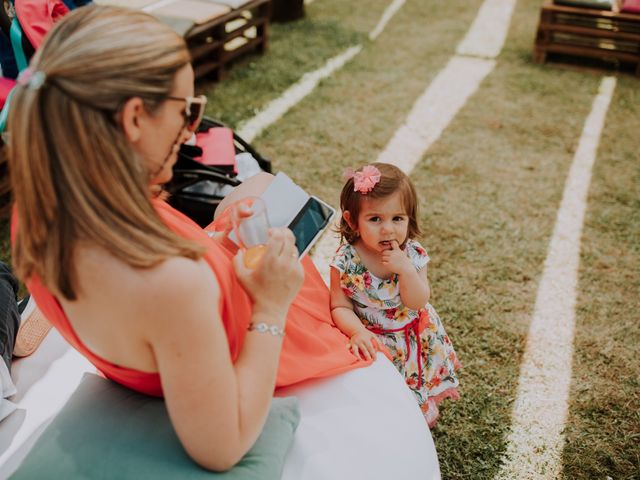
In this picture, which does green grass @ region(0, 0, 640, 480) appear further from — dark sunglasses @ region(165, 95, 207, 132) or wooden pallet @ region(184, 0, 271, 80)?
dark sunglasses @ region(165, 95, 207, 132)

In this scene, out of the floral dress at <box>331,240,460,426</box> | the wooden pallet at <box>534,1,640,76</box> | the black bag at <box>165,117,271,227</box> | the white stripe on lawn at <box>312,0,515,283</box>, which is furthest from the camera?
the wooden pallet at <box>534,1,640,76</box>

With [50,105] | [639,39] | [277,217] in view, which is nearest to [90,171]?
[50,105]

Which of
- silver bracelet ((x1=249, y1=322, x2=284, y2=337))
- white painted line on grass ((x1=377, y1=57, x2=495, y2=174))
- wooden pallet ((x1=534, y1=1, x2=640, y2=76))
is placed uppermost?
silver bracelet ((x1=249, y1=322, x2=284, y2=337))

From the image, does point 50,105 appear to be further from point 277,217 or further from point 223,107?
point 223,107

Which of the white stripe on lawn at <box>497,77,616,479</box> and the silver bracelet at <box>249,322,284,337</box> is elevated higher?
the silver bracelet at <box>249,322,284,337</box>

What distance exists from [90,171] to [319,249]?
7.11 feet

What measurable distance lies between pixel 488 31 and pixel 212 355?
598 cm

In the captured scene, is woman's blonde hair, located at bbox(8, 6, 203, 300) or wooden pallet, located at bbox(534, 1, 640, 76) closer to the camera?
woman's blonde hair, located at bbox(8, 6, 203, 300)

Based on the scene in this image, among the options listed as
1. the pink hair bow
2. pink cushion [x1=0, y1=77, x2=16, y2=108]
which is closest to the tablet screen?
the pink hair bow

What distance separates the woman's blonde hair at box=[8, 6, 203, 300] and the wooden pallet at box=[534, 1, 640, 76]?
4966 mm

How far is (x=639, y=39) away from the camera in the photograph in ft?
16.3

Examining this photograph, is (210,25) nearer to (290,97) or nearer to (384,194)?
(290,97)

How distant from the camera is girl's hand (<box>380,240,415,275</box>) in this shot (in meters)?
1.81

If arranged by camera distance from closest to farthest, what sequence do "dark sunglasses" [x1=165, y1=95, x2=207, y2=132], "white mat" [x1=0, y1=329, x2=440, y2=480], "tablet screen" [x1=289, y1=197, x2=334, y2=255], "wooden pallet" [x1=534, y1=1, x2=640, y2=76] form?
"dark sunglasses" [x1=165, y1=95, x2=207, y2=132], "white mat" [x1=0, y1=329, x2=440, y2=480], "tablet screen" [x1=289, y1=197, x2=334, y2=255], "wooden pallet" [x1=534, y1=1, x2=640, y2=76]
